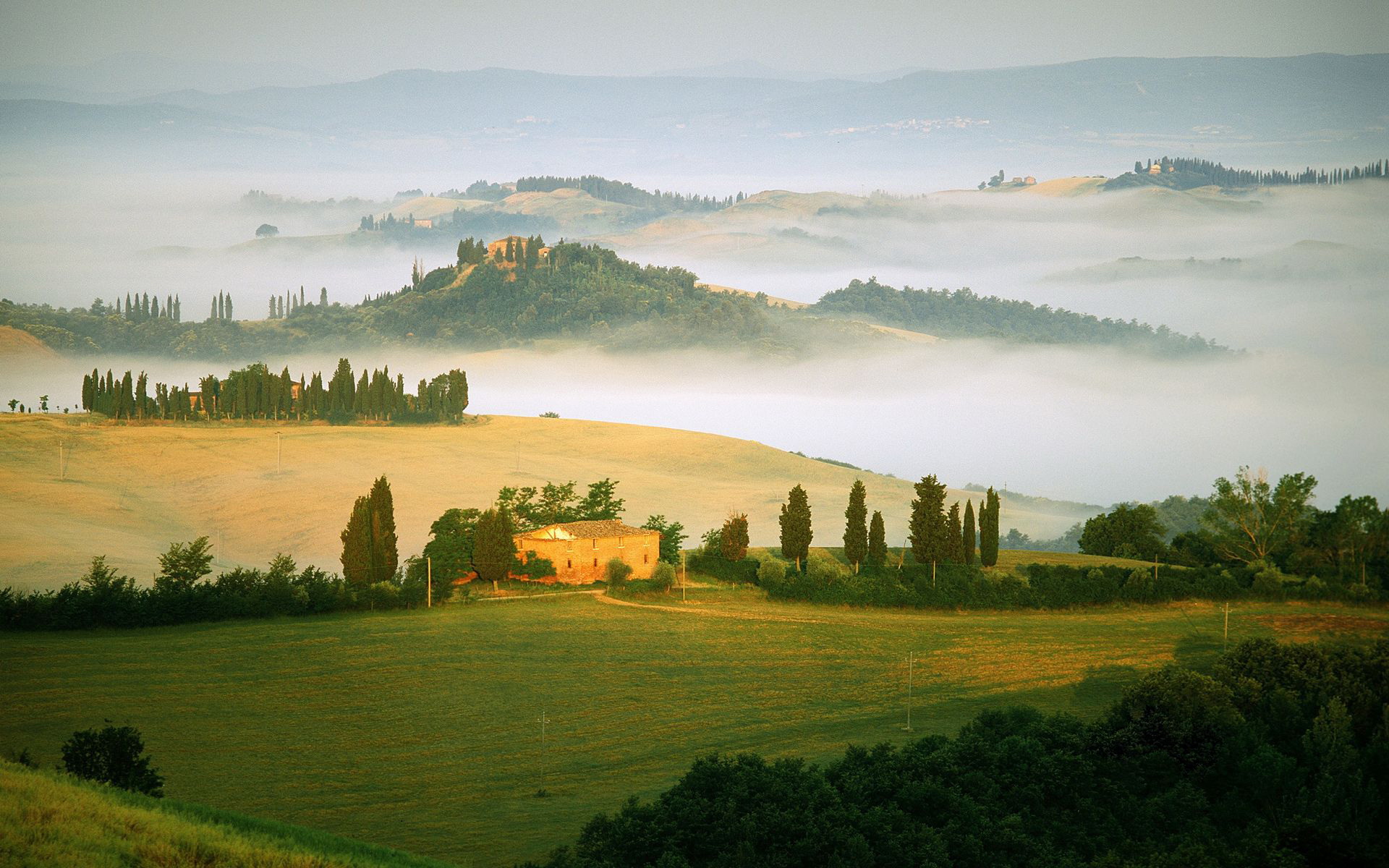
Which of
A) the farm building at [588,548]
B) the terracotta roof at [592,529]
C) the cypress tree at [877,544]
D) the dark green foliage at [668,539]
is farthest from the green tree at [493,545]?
the cypress tree at [877,544]

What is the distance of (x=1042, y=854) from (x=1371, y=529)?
43356 mm

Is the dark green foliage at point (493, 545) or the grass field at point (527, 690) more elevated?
the dark green foliage at point (493, 545)

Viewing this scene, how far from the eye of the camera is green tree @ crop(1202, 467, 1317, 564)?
6656 cm

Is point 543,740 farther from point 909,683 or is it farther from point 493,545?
point 493,545

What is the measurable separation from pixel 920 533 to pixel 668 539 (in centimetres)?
1293

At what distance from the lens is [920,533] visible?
204ft

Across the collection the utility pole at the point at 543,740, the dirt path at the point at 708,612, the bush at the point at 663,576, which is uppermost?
the bush at the point at 663,576

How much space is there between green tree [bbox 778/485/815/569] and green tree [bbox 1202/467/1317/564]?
22286 millimetres

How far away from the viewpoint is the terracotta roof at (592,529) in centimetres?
6053

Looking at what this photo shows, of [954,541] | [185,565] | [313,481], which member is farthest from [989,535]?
[313,481]

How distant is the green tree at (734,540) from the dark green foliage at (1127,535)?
2196 cm

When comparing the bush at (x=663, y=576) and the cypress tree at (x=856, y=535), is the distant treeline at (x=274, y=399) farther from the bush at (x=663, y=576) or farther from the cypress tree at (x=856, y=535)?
the cypress tree at (x=856, y=535)

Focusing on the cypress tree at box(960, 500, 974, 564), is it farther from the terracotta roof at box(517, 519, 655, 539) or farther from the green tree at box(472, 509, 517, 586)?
the green tree at box(472, 509, 517, 586)

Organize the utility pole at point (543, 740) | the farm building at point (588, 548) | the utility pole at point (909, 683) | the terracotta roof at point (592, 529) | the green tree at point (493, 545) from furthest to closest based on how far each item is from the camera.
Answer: the terracotta roof at point (592, 529)
the farm building at point (588, 548)
the green tree at point (493, 545)
the utility pole at point (909, 683)
the utility pole at point (543, 740)
